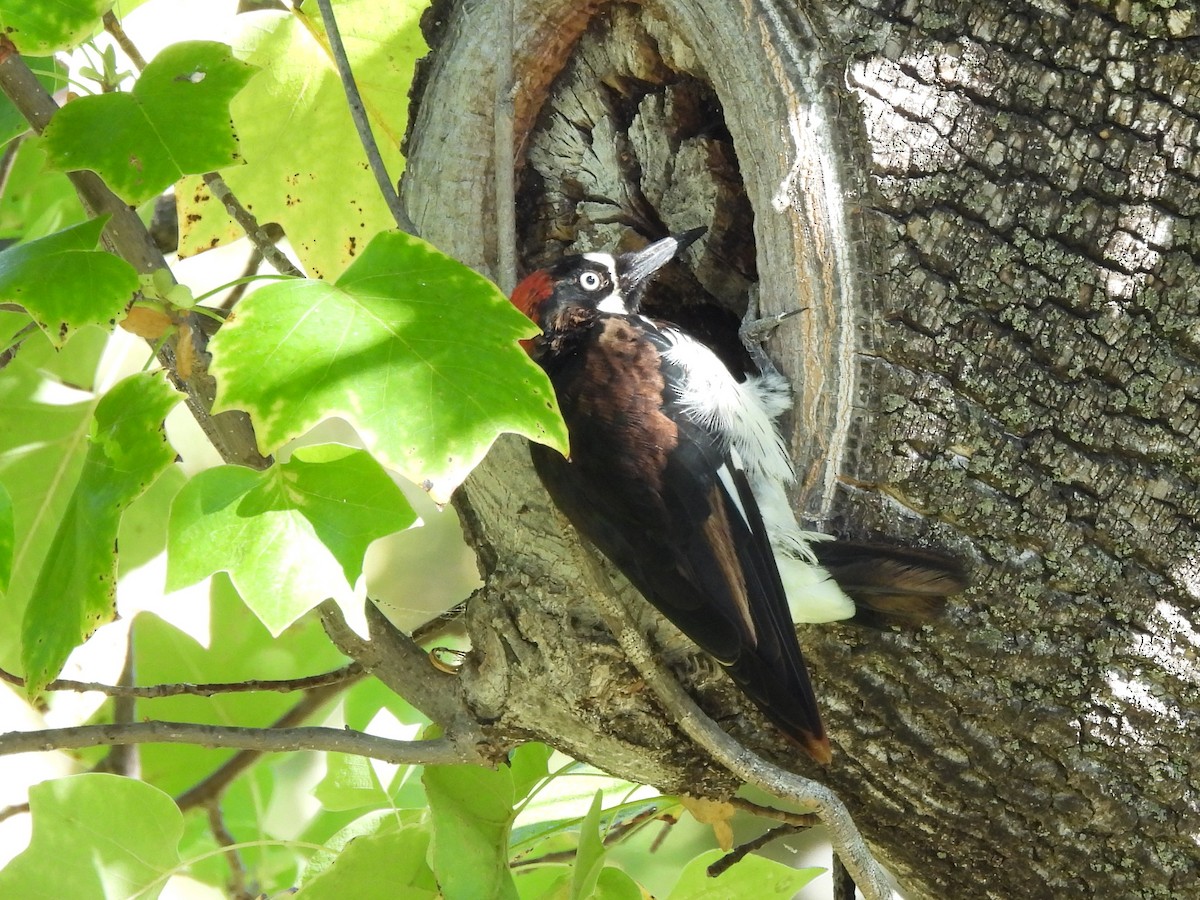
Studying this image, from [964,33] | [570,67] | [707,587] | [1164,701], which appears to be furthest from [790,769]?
[570,67]

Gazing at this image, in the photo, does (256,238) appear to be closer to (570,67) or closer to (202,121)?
(202,121)

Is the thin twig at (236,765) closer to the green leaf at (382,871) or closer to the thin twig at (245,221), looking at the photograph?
the green leaf at (382,871)

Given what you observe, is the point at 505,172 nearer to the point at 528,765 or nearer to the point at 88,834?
the point at 528,765

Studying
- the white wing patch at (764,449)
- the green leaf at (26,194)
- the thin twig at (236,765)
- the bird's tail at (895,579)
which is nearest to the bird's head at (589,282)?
the white wing patch at (764,449)

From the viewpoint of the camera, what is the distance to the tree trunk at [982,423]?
125 cm

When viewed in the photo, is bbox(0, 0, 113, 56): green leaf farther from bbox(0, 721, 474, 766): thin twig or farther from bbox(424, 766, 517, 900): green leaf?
bbox(424, 766, 517, 900): green leaf

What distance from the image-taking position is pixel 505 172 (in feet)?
4.83

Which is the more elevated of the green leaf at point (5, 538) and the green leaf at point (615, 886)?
the green leaf at point (5, 538)

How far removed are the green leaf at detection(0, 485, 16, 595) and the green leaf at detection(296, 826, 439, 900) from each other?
0.61 m

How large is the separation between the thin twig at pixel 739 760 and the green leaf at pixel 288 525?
376 millimetres

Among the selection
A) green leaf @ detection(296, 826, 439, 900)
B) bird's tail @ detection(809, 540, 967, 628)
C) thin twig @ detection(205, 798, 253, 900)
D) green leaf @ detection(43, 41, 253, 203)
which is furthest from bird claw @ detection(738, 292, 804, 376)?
thin twig @ detection(205, 798, 253, 900)

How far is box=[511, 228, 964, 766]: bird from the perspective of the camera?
4.34 ft

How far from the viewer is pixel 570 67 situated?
167 centimetres

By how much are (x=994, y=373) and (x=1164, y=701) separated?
0.44 m
